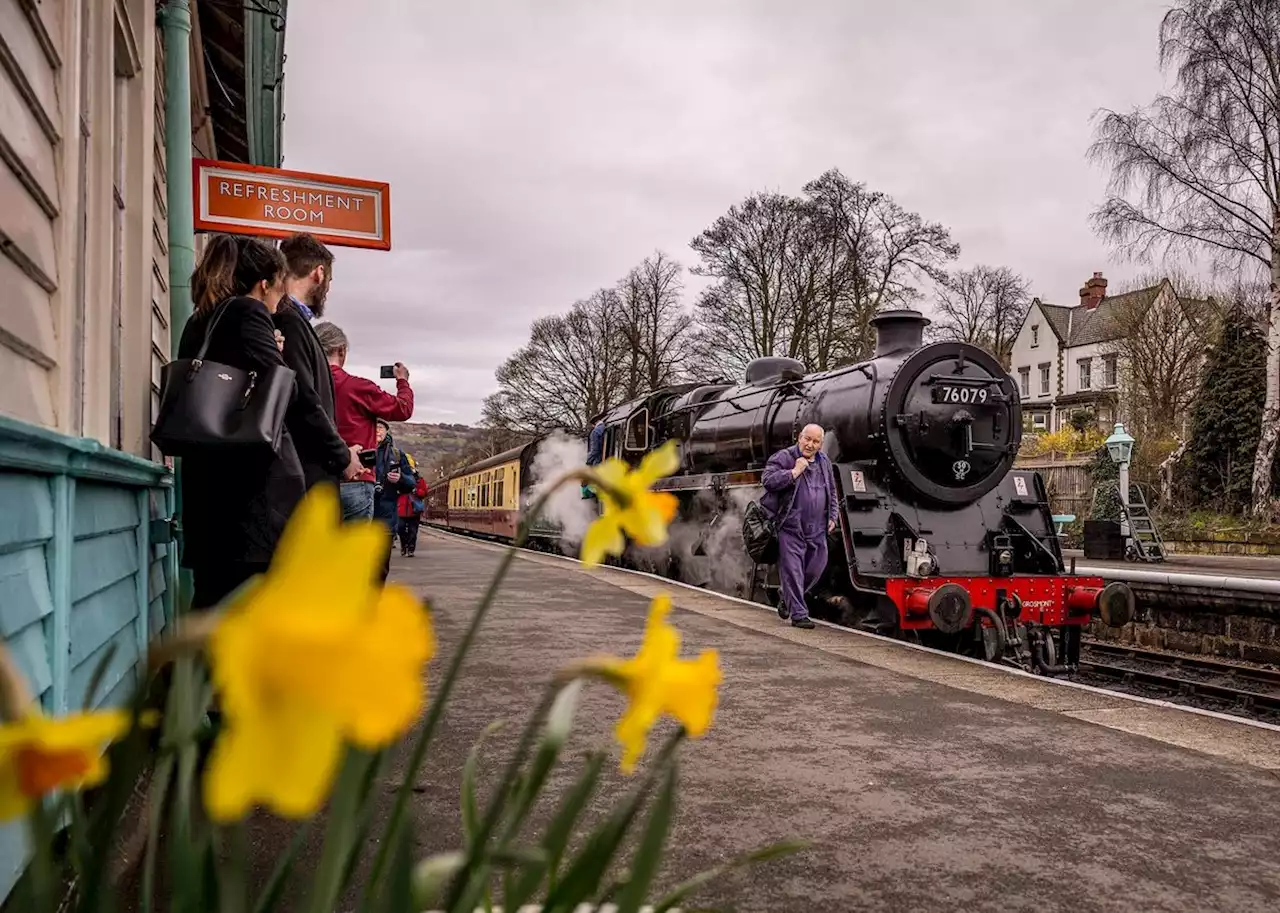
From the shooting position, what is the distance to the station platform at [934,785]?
237 cm

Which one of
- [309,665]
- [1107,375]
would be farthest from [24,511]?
[1107,375]

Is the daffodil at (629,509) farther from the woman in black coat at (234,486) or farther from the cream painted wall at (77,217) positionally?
the woman in black coat at (234,486)

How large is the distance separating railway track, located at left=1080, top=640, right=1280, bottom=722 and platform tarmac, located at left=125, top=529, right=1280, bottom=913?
8.92ft

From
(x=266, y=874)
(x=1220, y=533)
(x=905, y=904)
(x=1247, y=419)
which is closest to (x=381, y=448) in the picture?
(x=266, y=874)

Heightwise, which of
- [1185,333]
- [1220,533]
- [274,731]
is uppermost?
[1185,333]

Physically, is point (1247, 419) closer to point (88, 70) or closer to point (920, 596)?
point (920, 596)

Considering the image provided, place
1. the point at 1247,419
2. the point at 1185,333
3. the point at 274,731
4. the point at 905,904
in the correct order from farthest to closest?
1. the point at 1185,333
2. the point at 1247,419
3. the point at 905,904
4. the point at 274,731

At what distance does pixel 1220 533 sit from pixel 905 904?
20.4m

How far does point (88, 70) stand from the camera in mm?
3195

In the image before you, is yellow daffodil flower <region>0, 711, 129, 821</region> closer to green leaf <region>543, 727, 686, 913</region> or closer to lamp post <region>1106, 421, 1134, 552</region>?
green leaf <region>543, 727, 686, 913</region>

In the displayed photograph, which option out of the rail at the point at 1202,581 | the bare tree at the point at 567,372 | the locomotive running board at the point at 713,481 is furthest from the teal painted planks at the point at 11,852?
the bare tree at the point at 567,372

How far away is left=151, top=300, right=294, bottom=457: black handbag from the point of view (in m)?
2.74

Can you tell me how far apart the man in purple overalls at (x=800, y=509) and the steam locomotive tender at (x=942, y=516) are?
0.29 metres

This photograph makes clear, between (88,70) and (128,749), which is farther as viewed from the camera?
(88,70)
